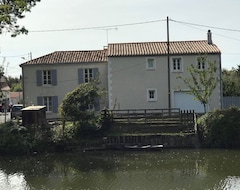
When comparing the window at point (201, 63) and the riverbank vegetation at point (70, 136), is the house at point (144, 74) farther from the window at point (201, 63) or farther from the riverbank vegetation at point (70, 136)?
the riverbank vegetation at point (70, 136)

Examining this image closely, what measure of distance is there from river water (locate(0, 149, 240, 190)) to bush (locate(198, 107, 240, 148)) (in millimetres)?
1091

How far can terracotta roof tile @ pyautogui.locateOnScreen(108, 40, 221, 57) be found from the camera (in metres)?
32.1

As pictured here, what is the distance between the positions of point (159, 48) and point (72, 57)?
7.16m

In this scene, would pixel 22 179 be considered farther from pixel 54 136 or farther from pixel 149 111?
pixel 149 111

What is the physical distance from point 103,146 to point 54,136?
2905mm

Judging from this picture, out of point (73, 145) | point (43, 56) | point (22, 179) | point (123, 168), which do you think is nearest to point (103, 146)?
point (73, 145)

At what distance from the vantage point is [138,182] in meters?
15.9

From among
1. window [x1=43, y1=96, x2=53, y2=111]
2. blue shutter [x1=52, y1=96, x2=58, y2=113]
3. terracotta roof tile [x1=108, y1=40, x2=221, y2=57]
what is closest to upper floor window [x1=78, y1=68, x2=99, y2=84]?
terracotta roof tile [x1=108, y1=40, x2=221, y2=57]

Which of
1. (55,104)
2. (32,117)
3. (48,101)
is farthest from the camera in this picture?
(48,101)

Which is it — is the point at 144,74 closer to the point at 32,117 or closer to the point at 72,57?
the point at 72,57

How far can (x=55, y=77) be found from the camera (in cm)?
3325

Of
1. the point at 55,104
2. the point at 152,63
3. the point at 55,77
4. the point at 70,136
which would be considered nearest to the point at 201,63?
the point at 152,63

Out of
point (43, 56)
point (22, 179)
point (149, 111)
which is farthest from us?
point (43, 56)

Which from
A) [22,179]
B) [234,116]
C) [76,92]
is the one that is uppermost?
[76,92]
